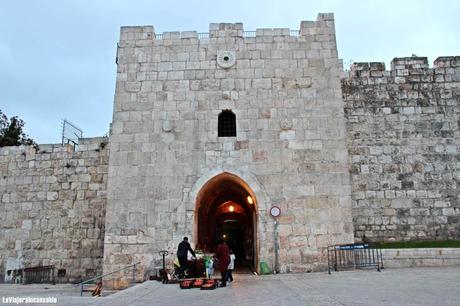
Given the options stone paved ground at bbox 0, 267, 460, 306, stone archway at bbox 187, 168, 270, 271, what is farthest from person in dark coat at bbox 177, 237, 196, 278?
stone archway at bbox 187, 168, 270, 271

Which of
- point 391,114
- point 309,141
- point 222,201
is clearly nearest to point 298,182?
point 309,141

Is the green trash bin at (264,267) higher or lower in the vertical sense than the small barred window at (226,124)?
lower

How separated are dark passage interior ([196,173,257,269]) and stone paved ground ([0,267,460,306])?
17.1 feet

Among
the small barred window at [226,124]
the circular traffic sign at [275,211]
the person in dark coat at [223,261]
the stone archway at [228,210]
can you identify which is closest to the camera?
the person in dark coat at [223,261]

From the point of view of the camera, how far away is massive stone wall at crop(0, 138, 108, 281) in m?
13.0

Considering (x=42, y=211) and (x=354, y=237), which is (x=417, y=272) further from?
(x=42, y=211)

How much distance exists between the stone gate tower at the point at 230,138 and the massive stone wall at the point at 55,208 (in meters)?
2.30

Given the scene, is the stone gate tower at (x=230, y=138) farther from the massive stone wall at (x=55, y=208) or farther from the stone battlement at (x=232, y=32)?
the massive stone wall at (x=55, y=208)

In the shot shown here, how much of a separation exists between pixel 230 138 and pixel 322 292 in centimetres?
577

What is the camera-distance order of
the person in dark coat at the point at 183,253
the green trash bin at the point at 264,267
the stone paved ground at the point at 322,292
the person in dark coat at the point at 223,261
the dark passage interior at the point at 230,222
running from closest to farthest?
the stone paved ground at the point at 322,292
the person in dark coat at the point at 223,261
the person in dark coat at the point at 183,253
the green trash bin at the point at 264,267
the dark passage interior at the point at 230,222

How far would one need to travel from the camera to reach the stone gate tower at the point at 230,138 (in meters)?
10.9

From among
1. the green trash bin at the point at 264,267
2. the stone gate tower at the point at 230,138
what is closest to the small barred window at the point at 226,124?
the stone gate tower at the point at 230,138

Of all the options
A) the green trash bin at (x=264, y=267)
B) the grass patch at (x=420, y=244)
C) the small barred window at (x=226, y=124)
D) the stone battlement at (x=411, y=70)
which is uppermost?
the stone battlement at (x=411, y=70)

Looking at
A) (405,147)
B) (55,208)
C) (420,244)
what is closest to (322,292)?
(420,244)
